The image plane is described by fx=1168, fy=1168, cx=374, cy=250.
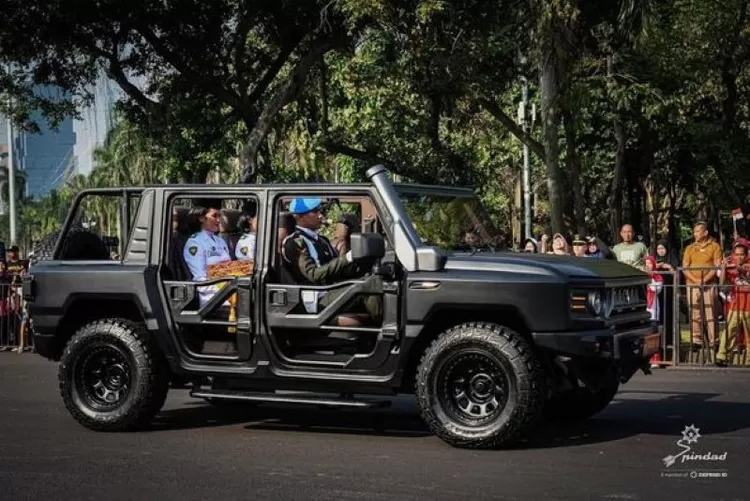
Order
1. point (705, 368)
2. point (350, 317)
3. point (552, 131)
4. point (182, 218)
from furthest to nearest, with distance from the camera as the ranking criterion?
1. point (552, 131)
2. point (705, 368)
3. point (182, 218)
4. point (350, 317)

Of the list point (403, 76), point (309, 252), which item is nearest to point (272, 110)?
point (403, 76)

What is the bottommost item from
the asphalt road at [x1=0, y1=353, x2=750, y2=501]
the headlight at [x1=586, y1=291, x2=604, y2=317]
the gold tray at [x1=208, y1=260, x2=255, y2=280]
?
the asphalt road at [x1=0, y1=353, x2=750, y2=501]

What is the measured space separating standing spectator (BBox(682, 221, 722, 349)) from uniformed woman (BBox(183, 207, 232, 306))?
755 cm

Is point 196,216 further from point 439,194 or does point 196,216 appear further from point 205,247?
point 439,194

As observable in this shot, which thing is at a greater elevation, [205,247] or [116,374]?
[205,247]

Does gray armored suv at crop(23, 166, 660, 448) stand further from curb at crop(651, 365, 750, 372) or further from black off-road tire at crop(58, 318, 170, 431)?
curb at crop(651, 365, 750, 372)

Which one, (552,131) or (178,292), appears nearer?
(178,292)

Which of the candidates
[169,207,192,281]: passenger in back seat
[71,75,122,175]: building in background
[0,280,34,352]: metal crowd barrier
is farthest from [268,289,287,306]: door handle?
[71,75,122,175]: building in background

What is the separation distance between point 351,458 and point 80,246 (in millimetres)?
3227

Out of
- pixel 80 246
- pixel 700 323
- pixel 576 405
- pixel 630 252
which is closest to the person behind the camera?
pixel 576 405

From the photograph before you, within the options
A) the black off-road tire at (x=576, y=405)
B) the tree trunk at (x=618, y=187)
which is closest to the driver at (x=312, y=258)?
the black off-road tire at (x=576, y=405)

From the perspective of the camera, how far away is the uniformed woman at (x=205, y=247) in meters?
9.28

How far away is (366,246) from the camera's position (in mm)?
8195

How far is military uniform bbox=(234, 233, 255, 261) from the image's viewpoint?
9.12 m
